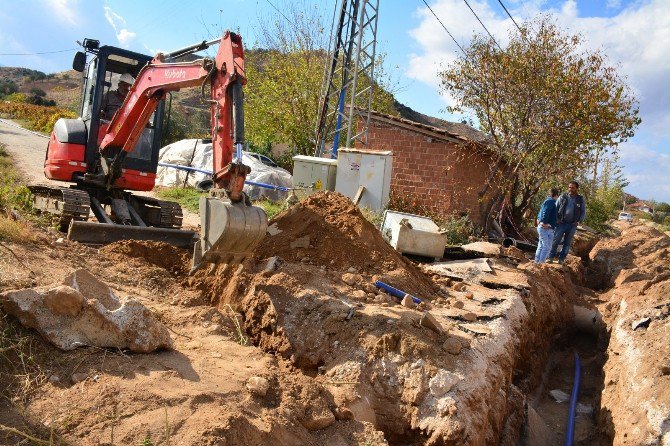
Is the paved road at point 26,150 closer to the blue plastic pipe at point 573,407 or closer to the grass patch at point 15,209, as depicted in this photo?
the grass patch at point 15,209

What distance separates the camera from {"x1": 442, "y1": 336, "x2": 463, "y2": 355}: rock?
566 centimetres

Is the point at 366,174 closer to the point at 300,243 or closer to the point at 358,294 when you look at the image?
the point at 300,243

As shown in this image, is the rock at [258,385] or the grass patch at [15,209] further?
the grass patch at [15,209]

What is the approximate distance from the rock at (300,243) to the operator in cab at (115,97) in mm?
4061

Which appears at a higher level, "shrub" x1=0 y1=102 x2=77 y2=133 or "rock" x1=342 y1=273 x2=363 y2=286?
"shrub" x1=0 y1=102 x2=77 y2=133

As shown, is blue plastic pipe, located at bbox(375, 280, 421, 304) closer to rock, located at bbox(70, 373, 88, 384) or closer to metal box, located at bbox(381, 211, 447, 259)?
metal box, located at bbox(381, 211, 447, 259)

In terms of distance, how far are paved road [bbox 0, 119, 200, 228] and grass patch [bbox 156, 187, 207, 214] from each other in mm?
367

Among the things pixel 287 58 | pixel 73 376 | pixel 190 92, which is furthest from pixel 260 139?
pixel 190 92

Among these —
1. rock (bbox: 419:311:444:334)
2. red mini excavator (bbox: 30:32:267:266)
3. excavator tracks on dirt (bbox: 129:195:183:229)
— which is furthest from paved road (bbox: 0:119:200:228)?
rock (bbox: 419:311:444:334)

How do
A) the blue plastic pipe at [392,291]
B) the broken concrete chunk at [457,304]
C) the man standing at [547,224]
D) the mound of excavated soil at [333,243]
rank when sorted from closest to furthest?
the blue plastic pipe at [392,291] < the broken concrete chunk at [457,304] < the mound of excavated soil at [333,243] < the man standing at [547,224]

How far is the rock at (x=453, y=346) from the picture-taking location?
5664 mm

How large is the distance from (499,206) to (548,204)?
187 inches

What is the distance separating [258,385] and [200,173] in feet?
57.5

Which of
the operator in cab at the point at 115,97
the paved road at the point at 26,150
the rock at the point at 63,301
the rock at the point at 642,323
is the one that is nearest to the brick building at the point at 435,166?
the rock at the point at 642,323
